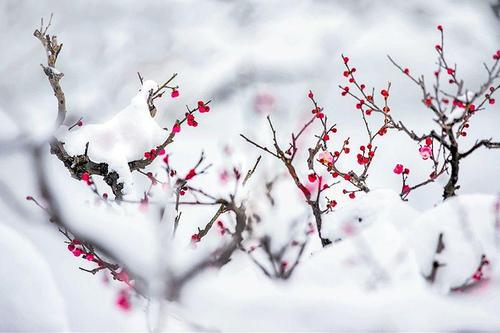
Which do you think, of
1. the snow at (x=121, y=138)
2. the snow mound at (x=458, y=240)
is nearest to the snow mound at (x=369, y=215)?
the snow mound at (x=458, y=240)

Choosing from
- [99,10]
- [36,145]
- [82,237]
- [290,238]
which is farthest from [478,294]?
[99,10]

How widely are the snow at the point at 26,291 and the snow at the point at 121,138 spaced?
94 centimetres

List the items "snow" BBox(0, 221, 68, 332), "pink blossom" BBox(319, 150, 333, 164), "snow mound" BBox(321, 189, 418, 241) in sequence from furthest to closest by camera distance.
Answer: "pink blossom" BBox(319, 150, 333, 164)
"snow" BBox(0, 221, 68, 332)
"snow mound" BBox(321, 189, 418, 241)

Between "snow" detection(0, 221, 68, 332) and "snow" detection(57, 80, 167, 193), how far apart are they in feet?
3.09

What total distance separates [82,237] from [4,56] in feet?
26.0

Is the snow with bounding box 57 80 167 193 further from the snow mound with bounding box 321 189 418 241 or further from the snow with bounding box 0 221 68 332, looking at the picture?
the snow mound with bounding box 321 189 418 241

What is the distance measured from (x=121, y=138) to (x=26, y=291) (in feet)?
5.11

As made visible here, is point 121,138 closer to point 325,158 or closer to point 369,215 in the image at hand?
point 325,158

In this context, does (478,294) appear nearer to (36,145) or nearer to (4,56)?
(36,145)

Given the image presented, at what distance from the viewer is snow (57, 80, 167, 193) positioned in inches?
134

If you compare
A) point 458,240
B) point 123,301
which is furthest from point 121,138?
point 458,240

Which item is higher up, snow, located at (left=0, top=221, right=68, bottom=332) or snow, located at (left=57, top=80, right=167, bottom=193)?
snow, located at (left=57, top=80, right=167, bottom=193)

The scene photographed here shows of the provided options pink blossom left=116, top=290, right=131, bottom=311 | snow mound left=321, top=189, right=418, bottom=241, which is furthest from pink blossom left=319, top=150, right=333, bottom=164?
pink blossom left=116, top=290, right=131, bottom=311

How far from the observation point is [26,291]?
2742 millimetres
